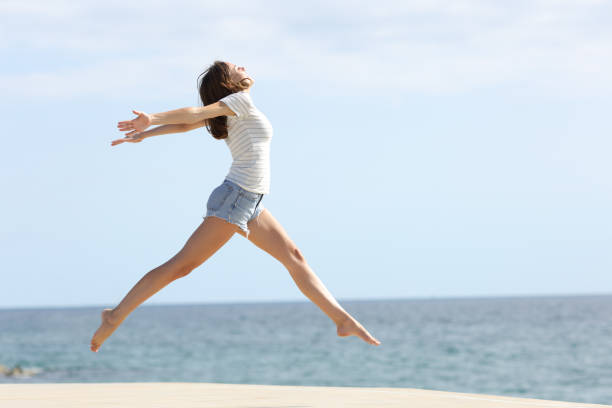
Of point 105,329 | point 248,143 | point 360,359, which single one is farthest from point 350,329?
point 360,359

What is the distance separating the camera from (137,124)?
4.55 meters

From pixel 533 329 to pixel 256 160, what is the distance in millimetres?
49379

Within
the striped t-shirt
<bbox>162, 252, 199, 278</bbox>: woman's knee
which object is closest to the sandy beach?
<bbox>162, 252, 199, 278</bbox>: woman's knee

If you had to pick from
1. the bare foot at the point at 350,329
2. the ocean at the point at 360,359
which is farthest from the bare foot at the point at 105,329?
the ocean at the point at 360,359

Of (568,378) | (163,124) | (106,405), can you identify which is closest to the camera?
(163,124)

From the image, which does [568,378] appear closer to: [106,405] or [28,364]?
[28,364]

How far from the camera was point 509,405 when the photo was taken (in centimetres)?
488

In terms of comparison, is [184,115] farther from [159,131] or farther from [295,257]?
[295,257]

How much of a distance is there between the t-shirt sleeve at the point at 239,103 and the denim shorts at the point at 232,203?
0.40 meters

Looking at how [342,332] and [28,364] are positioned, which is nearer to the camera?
[342,332]

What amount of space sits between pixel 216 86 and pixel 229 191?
66cm

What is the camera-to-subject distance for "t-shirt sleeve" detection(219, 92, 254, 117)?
4750mm

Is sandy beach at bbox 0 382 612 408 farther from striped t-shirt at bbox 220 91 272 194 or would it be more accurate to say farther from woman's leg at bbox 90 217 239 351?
striped t-shirt at bbox 220 91 272 194

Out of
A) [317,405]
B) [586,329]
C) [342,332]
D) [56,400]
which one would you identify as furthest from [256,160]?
[586,329]
